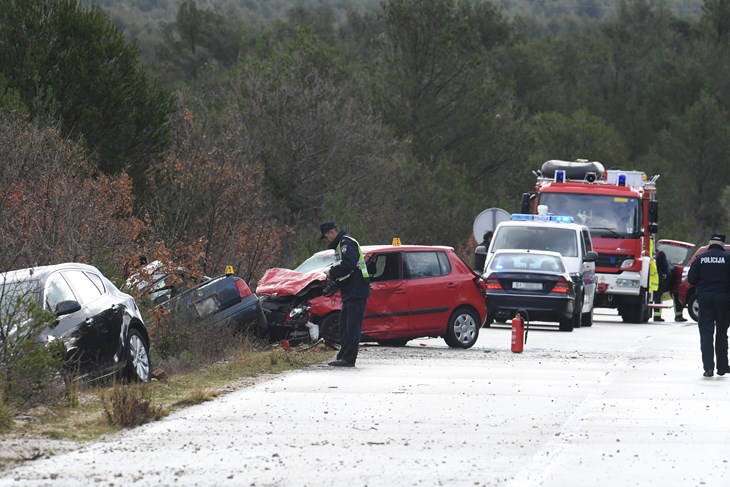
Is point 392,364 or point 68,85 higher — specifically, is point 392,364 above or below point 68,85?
below

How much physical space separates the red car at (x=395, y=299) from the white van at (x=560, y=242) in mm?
7772

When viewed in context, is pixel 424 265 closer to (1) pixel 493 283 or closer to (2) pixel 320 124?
(1) pixel 493 283

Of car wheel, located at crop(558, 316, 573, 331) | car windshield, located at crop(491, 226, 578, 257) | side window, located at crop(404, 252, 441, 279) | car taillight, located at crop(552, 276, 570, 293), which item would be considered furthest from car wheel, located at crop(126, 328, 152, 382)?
car windshield, located at crop(491, 226, 578, 257)

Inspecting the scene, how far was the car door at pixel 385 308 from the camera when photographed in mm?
20562

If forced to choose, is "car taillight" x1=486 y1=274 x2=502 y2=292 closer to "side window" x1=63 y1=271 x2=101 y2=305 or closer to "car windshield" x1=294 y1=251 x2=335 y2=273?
"car windshield" x1=294 y1=251 x2=335 y2=273

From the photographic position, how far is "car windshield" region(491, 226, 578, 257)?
2962 centimetres

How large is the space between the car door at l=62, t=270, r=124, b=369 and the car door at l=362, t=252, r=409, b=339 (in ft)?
19.3

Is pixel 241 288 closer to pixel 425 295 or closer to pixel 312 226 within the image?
pixel 425 295

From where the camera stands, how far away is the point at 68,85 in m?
31.1

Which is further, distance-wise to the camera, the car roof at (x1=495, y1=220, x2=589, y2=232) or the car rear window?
the car roof at (x1=495, y1=220, x2=589, y2=232)

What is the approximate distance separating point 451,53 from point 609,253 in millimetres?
26104

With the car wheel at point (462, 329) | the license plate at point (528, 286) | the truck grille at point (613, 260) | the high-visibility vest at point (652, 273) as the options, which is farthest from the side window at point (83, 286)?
the high-visibility vest at point (652, 273)

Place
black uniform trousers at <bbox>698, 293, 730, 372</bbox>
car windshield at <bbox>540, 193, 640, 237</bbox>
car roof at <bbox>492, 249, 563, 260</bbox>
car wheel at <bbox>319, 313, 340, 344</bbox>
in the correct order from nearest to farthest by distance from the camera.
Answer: black uniform trousers at <bbox>698, 293, 730, 372</bbox> → car wheel at <bbox>319, 313, 340, 344</bbox> → car roof at <bbox>492, 249, 563, 260</bbox> → car windshield at <bbox>540, 193, 640, 237</bbox>

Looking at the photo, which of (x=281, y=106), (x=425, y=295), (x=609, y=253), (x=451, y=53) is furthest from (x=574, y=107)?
(x=425, y=295)
